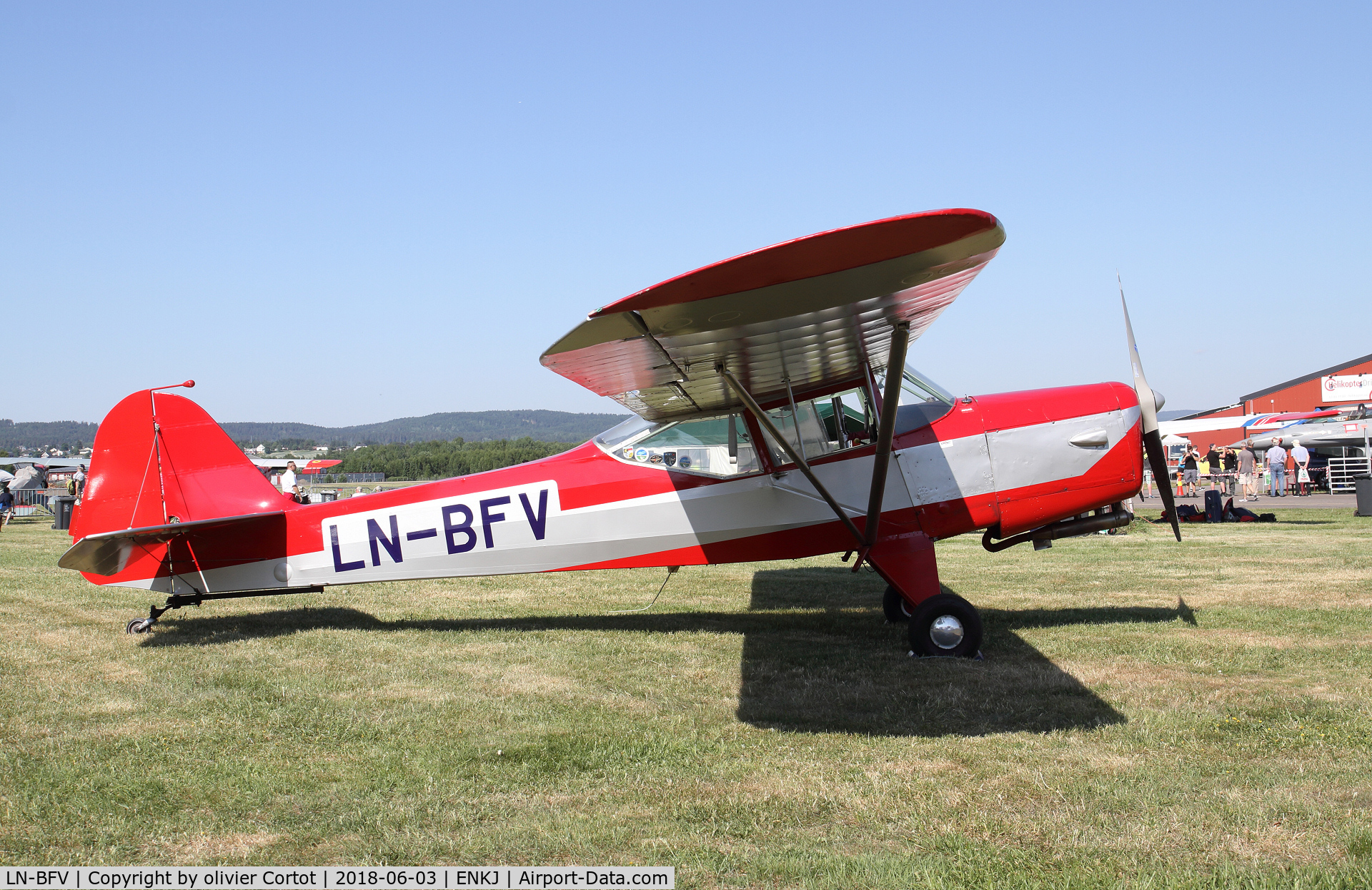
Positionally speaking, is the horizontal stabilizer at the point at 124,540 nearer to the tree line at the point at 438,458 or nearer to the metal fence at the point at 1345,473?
the metal fence at the point at 1345,473

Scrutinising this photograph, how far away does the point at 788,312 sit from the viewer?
479cm

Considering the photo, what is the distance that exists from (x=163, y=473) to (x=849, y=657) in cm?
565

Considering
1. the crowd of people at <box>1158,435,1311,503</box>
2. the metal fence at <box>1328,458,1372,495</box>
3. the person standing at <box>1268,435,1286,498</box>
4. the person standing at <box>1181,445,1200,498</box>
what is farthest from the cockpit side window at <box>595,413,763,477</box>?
the metal fence at <box>1328,458,1372,495</box>

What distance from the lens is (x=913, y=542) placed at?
6.75 meters

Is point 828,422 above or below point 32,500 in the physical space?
above

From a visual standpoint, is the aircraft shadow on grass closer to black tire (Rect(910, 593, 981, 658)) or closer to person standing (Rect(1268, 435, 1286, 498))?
black tire (Rect(910, 593, 981, 658))

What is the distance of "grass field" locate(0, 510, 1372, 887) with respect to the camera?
3.27 m

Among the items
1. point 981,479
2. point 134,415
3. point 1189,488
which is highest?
point 134,415

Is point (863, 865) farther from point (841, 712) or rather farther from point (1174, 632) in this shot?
point (1174, 632)

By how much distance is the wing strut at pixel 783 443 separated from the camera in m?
5.84

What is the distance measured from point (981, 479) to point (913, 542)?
770mm

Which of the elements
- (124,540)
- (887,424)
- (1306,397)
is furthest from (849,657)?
(1306,397)

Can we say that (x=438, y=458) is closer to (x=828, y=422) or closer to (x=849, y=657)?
(x=828, y=422)

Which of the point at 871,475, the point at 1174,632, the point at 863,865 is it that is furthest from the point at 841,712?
the point at 1174,632
